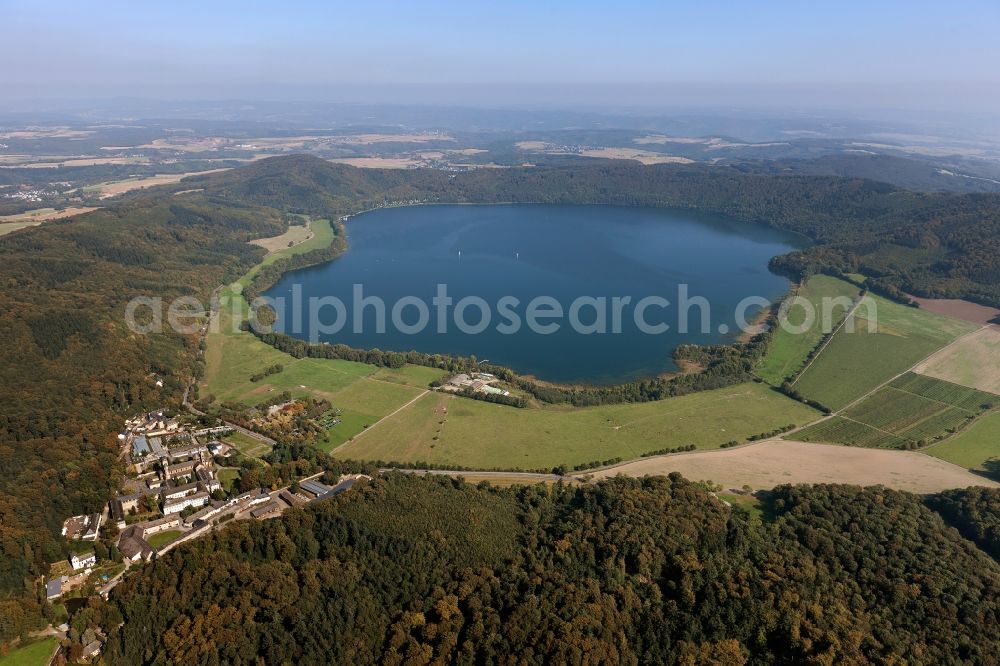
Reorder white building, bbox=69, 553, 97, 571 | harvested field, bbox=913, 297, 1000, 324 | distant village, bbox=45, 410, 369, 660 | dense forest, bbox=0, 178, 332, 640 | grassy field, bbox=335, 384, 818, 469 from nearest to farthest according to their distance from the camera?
distant village, bbox=45, 410, 369, 660, white building, bbox=69, 553, 97, 571, dense forest, bbox=0, 178, 332, 640, grassy field, bbox=335, 384, 818, 469, harvested field, bbox=913, 297, 1000, 324

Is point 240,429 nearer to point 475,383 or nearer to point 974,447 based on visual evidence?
point 475,383

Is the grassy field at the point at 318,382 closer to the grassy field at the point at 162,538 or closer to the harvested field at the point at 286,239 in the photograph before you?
the grassy field at the point at 162,538

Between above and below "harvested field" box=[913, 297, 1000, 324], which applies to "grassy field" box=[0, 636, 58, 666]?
below

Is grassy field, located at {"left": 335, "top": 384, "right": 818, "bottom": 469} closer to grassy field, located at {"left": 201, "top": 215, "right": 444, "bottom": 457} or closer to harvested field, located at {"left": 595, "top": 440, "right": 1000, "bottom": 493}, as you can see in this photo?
grassy field, located at {"left": 201, "top": 215, "right": 444, "bottom": 457}

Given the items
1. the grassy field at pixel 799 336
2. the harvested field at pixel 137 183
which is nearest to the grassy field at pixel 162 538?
the grassy field at pixel 799 336

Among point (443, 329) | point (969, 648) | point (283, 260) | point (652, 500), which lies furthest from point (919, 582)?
point (283, 260)

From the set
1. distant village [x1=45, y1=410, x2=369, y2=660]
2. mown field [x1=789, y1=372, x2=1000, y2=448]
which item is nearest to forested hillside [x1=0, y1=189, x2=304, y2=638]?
distant village [x1=45, y1=410, x2=369, y2=660]

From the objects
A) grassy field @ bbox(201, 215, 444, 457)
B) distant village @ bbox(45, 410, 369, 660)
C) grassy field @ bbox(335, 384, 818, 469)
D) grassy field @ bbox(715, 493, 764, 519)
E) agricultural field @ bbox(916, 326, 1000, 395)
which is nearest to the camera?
distant village @ bbox(45, 410, 369, 660)
